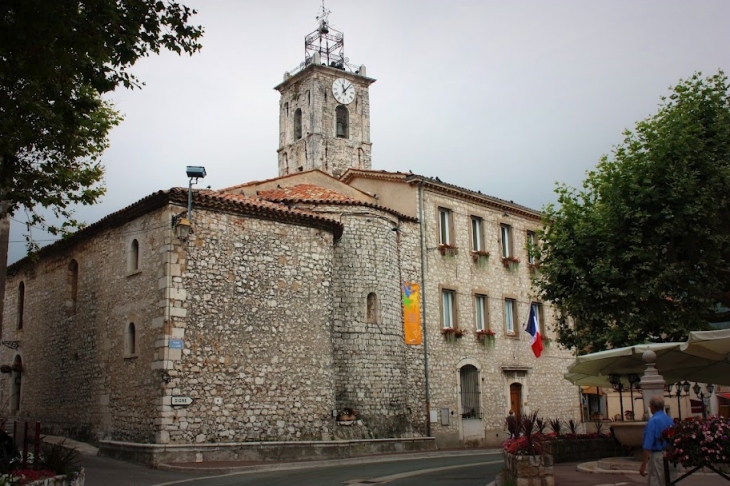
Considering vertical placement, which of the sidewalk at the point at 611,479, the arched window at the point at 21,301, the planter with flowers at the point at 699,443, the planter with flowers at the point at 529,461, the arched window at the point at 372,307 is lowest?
the sidewalk at the point at 611,479

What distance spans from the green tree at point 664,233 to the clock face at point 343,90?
42.9 meters

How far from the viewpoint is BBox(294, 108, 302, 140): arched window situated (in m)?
61.2

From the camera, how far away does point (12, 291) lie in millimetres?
30000

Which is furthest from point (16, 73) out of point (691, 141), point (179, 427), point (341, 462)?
point (691, 141)

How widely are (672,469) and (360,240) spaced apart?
51.7ft

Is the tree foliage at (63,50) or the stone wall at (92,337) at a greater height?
the tree foliage at (63,50)

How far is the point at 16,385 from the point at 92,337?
26.0 feet

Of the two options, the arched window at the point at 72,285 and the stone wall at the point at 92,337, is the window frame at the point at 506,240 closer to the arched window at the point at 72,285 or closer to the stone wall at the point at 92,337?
the stone wall at the point at 92,337

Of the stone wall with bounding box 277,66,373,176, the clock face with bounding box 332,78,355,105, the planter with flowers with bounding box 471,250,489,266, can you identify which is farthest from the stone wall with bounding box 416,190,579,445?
the clock face with bounding box 332,78,355,105

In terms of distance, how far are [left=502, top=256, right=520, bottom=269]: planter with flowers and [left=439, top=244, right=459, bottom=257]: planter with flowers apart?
336 cm

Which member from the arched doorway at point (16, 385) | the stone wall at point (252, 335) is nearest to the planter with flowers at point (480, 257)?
the stone wall at point (252, 335)

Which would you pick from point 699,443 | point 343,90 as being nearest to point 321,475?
point 699,443

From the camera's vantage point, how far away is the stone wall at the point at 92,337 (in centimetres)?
1998

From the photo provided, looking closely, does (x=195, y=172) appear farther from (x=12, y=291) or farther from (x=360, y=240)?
(x=12, y=291)
